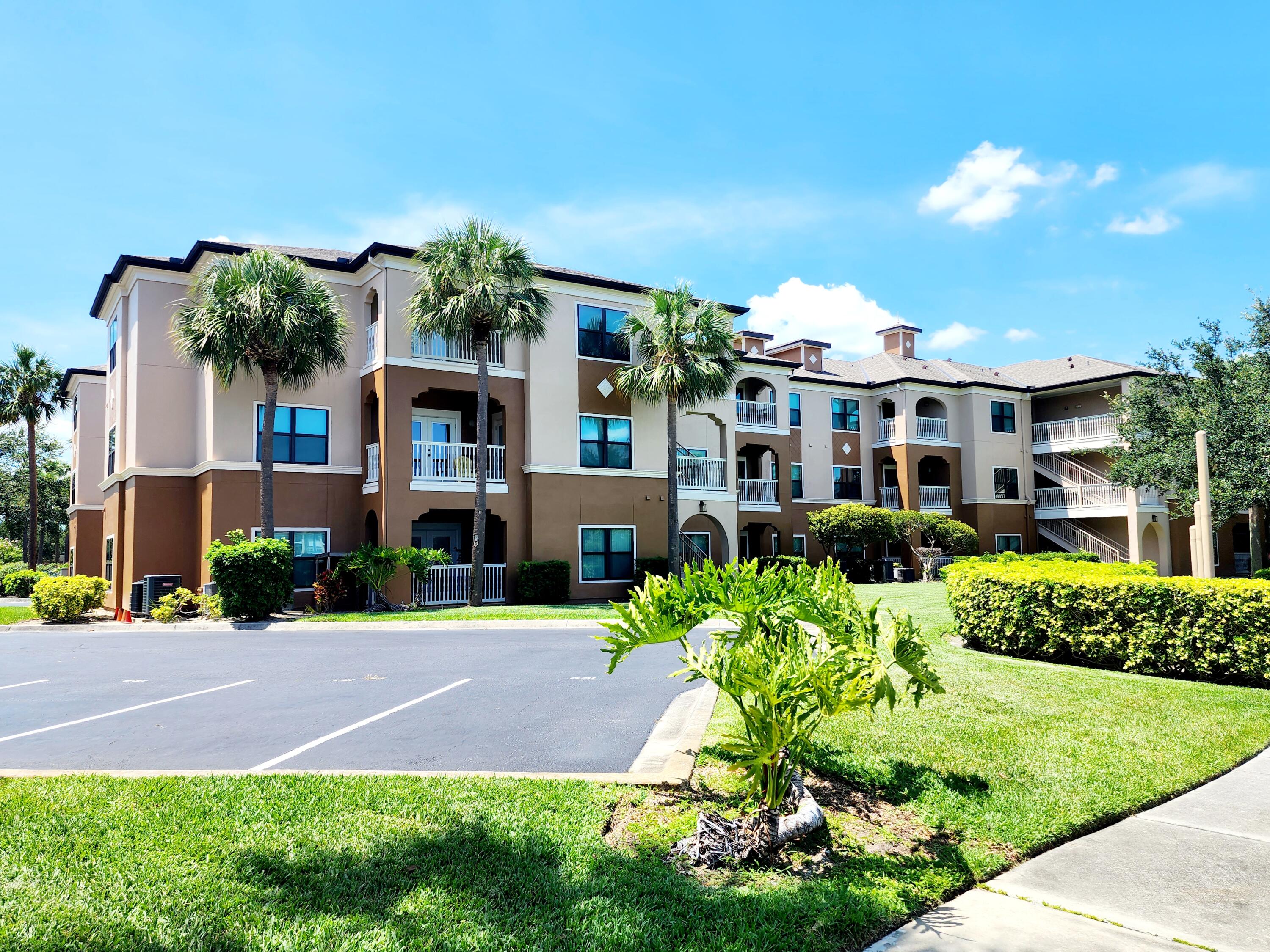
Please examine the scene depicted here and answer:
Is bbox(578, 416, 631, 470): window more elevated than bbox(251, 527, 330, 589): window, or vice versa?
bbox(578, 416, 631, 470): window

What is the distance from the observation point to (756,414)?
1316 inches

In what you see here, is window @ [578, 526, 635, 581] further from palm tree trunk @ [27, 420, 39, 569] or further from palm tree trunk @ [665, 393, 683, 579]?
palm tree trunk @ [27, 420, 39, 569]

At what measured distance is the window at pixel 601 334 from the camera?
82.4 ft

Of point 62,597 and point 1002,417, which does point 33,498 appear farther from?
point 1002,417

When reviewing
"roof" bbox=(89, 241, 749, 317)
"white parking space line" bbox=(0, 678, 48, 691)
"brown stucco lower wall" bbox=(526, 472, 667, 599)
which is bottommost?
"white parking space line" bbox=(0, 678, 48, 691)


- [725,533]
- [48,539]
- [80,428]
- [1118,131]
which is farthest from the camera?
[48,539]

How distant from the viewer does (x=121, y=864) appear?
14.6ft

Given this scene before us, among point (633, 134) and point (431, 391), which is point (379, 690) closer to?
point (633, 134)

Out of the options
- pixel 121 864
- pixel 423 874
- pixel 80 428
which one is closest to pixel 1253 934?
pixel 423 874

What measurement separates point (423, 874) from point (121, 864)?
5.44 ft

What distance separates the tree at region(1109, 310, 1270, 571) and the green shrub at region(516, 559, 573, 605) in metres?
18.5

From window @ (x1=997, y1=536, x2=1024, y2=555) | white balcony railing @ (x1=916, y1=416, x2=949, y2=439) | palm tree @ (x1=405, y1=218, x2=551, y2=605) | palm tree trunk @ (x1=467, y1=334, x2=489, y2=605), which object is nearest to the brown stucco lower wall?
palm tree trunk @ (x1=467, y1=334, x2=489, y2=605)

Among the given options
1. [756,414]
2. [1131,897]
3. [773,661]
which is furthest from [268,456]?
[1131,897]

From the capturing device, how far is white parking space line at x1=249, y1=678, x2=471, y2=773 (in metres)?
6.73
